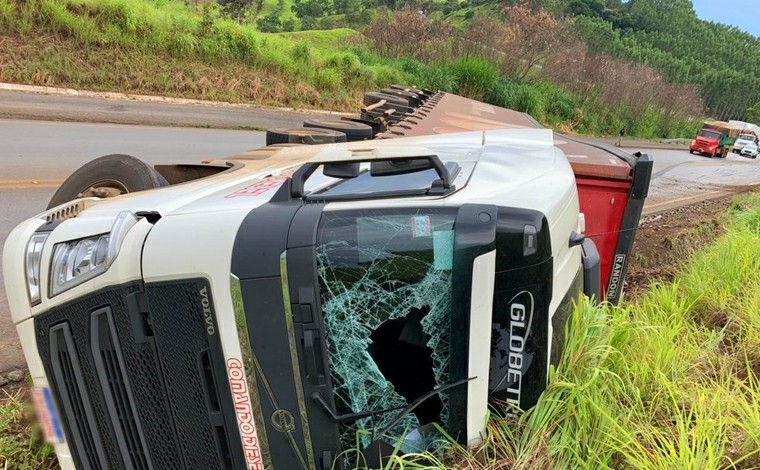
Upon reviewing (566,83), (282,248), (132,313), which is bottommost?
(566,83)

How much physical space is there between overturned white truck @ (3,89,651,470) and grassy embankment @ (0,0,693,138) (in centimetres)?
1387

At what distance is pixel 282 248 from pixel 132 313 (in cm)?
55

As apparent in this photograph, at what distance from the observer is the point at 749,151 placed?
39.1 metres

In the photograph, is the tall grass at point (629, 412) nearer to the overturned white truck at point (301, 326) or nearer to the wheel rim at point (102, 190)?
the overturned white truck at point (301, 326)

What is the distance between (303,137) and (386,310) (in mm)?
3482

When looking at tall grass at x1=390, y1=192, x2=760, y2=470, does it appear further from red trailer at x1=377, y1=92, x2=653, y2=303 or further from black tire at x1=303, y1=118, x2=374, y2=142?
black tire at x1=303, y1=118, x2=374, y2=142

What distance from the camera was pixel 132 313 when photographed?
186 cm

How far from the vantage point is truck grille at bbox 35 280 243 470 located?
183cm

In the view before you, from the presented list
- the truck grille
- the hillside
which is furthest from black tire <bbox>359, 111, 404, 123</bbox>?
the hillside

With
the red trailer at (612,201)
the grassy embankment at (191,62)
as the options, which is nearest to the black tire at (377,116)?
the red trailer at (612,201)

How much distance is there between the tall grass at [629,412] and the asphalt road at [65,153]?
295 cm

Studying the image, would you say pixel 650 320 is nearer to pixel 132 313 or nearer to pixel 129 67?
pixel 132 313

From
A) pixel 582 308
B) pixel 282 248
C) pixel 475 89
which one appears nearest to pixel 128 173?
pixel 282 248

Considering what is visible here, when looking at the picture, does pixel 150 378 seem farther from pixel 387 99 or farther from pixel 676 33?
pixel 676 33
